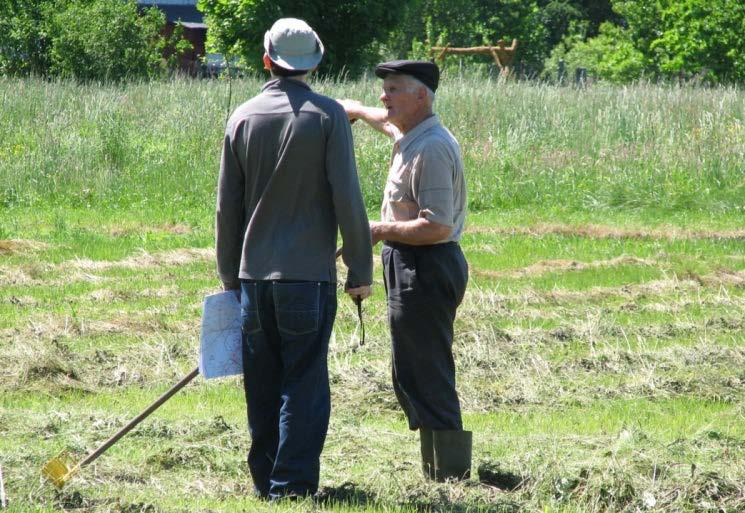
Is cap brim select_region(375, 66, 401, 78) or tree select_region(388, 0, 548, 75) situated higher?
cap brim select_region(375, 66, 401, 78)

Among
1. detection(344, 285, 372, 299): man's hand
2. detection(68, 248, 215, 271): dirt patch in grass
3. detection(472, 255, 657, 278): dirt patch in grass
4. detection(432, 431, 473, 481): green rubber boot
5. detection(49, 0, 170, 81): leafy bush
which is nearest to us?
detection(344, 285, 372, 299): man's hand

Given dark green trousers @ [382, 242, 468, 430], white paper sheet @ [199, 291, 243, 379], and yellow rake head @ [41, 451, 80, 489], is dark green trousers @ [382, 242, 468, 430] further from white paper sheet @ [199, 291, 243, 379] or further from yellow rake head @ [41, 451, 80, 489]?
yellow rake head @ [41, 451, 80, 489]

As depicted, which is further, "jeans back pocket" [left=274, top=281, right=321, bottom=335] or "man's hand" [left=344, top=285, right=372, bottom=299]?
"man's hand" [left=344, top=285, right=372, bottom=299]

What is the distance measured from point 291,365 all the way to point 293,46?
132 centimetres

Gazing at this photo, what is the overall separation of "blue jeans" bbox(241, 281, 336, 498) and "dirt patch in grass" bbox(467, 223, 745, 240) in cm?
957

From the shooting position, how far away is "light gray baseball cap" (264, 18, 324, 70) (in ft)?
→ 15.7

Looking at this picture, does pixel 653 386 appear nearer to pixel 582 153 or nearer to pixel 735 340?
pixel 735 340

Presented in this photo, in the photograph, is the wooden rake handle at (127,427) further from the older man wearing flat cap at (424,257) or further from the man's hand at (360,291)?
the older man wearing flat cap at (424,257)

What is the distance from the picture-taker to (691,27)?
29688 mm

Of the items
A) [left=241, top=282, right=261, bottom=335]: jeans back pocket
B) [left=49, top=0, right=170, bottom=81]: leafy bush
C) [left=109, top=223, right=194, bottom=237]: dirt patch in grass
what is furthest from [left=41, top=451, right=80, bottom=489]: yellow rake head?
[left=49, top=0, right=170, bottom=81]: leafy bush

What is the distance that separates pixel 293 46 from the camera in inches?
189

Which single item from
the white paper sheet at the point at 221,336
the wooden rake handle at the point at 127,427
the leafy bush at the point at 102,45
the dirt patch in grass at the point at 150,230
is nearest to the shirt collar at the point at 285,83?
the white paper sheet at the point at 221,336

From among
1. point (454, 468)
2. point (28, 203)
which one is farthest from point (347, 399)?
point (28, 203)

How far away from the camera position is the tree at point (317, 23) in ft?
100
